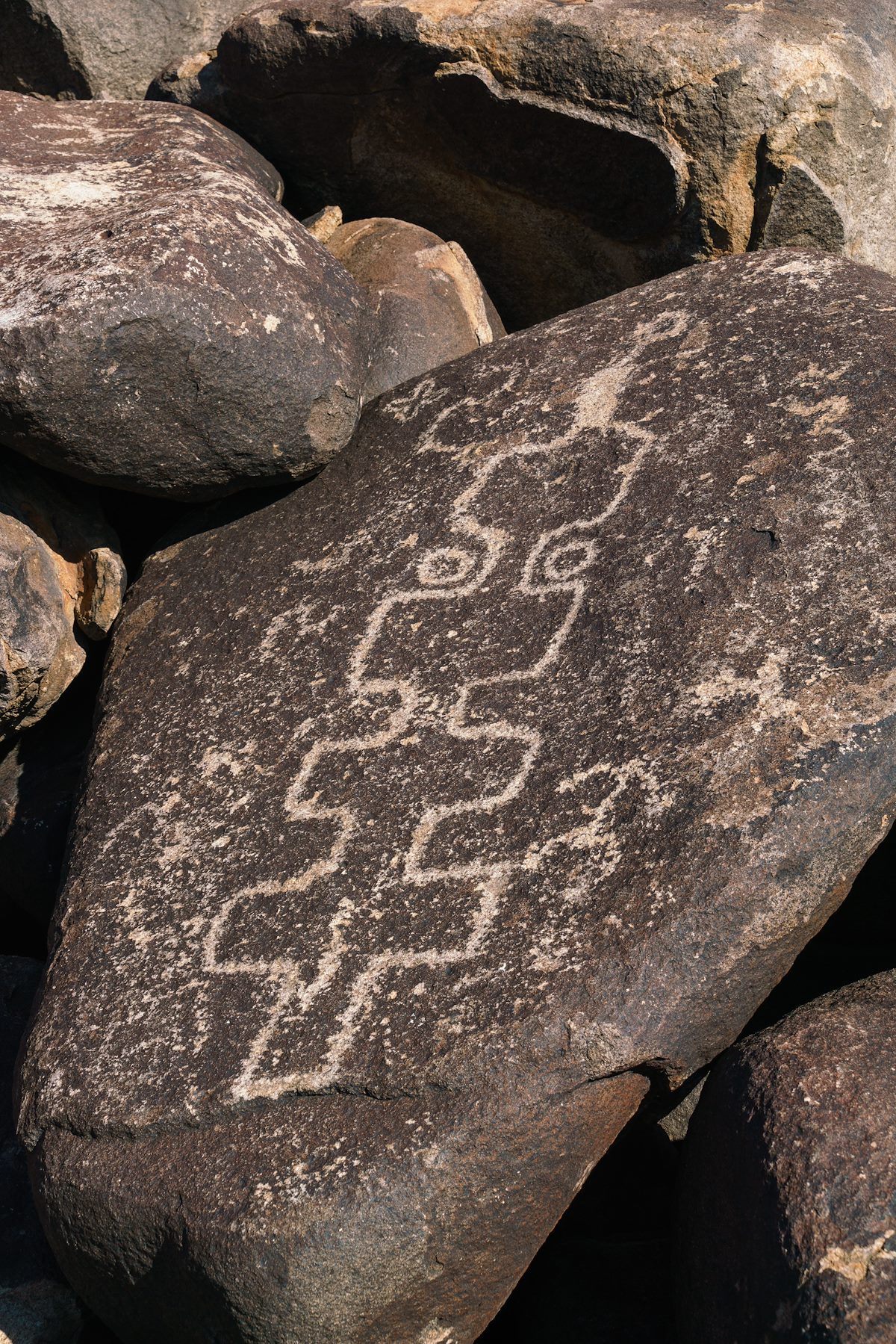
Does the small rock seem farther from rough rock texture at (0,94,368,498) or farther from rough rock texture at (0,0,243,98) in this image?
rough rock texture at (0,0,243,98)

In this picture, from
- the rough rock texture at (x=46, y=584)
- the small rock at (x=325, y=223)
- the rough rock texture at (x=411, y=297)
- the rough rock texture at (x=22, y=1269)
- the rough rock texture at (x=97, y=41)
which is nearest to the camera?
the rough rock texture at (x=22, y=1269)

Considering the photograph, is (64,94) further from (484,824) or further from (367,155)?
(484,824)

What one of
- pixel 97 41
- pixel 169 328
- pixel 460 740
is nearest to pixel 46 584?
pixel 169 328

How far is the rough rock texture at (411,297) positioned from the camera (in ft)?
7.66

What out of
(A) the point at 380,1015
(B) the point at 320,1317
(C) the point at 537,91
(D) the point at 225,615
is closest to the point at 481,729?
(A) the point at 380,1015

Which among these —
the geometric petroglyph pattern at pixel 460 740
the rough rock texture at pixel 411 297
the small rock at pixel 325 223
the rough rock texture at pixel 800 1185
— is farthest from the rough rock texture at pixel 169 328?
the rough rock texture at pixel 800 1185

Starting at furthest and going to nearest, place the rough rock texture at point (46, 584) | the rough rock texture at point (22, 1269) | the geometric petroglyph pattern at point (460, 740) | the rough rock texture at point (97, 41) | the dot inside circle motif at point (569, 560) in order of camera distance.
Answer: the rough rock texture at point (97, 41) → the rough rock texture at point (46, 584) → the dot inside circle motif at point (569, 560) → the rough rock texture at point (22, 1269) → the geometric petroglyph pattern at point (460, 740)

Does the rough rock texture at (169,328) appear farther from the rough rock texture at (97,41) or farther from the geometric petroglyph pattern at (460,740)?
the rough rock texture at (97,41)

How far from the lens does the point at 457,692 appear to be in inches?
68.8

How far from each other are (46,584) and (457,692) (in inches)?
30.9

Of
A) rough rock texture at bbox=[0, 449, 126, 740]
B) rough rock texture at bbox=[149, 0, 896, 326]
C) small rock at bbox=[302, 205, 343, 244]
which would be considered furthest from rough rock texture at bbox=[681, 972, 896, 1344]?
small rock at bbox=[302, 205, 343, 244]

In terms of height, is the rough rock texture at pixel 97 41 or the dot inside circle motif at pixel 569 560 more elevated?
the rough rock texture at pixel 97 41

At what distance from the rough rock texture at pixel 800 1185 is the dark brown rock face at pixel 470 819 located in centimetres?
8

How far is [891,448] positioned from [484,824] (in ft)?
2.53
